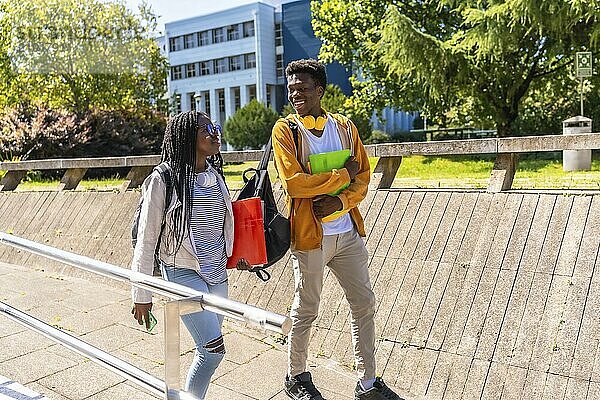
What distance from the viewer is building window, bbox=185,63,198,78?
6850 cm

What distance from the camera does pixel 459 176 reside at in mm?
8578

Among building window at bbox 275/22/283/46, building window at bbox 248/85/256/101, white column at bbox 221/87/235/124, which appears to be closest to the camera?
building window at bbox 275/22/283/46

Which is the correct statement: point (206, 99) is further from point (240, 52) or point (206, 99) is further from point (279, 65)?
point (279, 65)

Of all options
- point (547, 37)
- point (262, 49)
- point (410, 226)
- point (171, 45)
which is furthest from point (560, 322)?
point (171, 45)

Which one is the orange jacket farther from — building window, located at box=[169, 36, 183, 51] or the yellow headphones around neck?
building window, located at box=[169, 36, 183, 51]

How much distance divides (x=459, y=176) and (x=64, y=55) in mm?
20619

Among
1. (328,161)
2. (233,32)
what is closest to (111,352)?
(328,161)

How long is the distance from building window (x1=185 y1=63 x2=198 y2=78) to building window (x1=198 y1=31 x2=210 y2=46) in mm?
2632

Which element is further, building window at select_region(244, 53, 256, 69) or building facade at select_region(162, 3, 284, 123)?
building window at select_region(244, 53, 256, 69)

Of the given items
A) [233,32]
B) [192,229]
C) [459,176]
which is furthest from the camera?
[233,32]

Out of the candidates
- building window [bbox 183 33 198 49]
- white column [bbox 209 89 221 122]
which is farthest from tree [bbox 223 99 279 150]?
building window [bbox 183 33 198 49]

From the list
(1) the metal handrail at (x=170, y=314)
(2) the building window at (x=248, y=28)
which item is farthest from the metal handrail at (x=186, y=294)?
(2) the building window at (x=248, y=28)

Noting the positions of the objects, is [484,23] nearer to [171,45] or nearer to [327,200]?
[327,200]

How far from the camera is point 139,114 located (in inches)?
776
